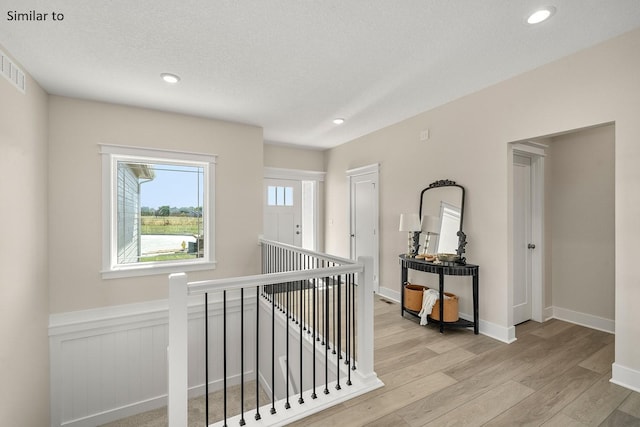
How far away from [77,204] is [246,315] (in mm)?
2349

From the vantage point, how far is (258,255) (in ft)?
13.5

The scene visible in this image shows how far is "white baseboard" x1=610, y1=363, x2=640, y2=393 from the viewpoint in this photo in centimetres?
197

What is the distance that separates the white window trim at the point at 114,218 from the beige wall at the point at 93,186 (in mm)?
55

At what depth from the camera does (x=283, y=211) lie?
529 cm

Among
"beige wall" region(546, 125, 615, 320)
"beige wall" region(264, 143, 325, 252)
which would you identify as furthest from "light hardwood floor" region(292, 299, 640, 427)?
"beige wall" region(264, 143, 325, 252)

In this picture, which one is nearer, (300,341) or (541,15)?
(541,15)

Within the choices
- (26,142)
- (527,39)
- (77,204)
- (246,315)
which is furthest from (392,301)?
(26,142)

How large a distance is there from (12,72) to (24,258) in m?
1.52

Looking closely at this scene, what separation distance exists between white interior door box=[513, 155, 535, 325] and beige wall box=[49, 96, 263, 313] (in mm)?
3516

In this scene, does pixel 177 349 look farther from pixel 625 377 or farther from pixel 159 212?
pixel 625 377

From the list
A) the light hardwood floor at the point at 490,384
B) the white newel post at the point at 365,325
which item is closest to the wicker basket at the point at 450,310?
the light hardwood floor at the point at 490,384

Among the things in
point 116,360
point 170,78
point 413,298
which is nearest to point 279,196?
point 170,78

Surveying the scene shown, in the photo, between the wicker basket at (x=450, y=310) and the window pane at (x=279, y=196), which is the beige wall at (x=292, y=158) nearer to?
the window pane at (x=279, y=196)

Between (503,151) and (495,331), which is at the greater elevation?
(503,151)
